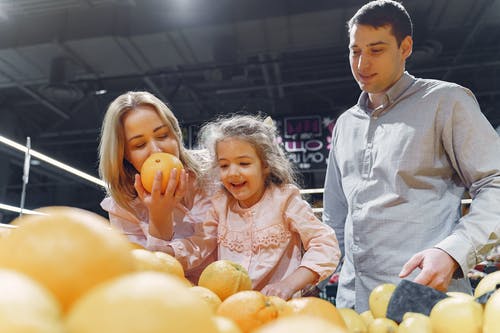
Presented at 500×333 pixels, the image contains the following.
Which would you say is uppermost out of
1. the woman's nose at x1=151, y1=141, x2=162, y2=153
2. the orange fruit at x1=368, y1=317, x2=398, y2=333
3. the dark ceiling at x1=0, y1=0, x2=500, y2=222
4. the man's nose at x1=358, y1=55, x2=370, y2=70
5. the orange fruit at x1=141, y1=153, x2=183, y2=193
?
the dark ceiling at x1=0, y1=0, x2=500, y2=222

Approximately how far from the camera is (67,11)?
6.14 m

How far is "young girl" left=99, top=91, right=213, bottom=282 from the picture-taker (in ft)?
5.57

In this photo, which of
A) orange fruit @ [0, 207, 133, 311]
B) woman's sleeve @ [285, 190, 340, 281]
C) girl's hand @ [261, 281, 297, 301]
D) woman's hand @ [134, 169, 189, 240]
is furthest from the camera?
woman's sleeve @ [285, 190, 340, 281]

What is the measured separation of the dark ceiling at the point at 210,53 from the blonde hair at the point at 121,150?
3.98m

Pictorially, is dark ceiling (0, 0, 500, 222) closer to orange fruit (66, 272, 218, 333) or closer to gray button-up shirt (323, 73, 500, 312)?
gray button-up shirt (323, 73, 500, 312)

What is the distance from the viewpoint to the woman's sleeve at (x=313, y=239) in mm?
1646

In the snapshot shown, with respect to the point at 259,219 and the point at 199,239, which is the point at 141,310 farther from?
the point at 259,219

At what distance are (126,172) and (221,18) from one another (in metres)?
4.07

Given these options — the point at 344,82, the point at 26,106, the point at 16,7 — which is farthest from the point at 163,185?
the point at 26,106

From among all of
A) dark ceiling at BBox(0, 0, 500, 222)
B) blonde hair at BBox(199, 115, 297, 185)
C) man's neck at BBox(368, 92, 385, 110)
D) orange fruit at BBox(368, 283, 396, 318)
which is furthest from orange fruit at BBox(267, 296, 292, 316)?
dark ceiling at BBox(0, 0, 500, 222)

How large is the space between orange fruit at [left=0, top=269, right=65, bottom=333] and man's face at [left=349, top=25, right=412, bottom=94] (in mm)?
1703

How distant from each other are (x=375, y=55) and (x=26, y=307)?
5.78 ft

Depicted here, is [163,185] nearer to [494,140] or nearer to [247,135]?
[247,135]

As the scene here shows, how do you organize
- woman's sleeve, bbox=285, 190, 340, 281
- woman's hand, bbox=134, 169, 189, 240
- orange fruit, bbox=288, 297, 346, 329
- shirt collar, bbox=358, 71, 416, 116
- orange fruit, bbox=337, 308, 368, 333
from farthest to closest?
shirt collar, bbox=358, 71, 416, 116 → woman's sleeve, bbox=285, 190, 340, 281 → woman's hand, bbox=134, 169, 189, 240 → orange fruit, bbox=337, 308, 368, 333 → orange fruit, bbox=288, 297, 346, 329
